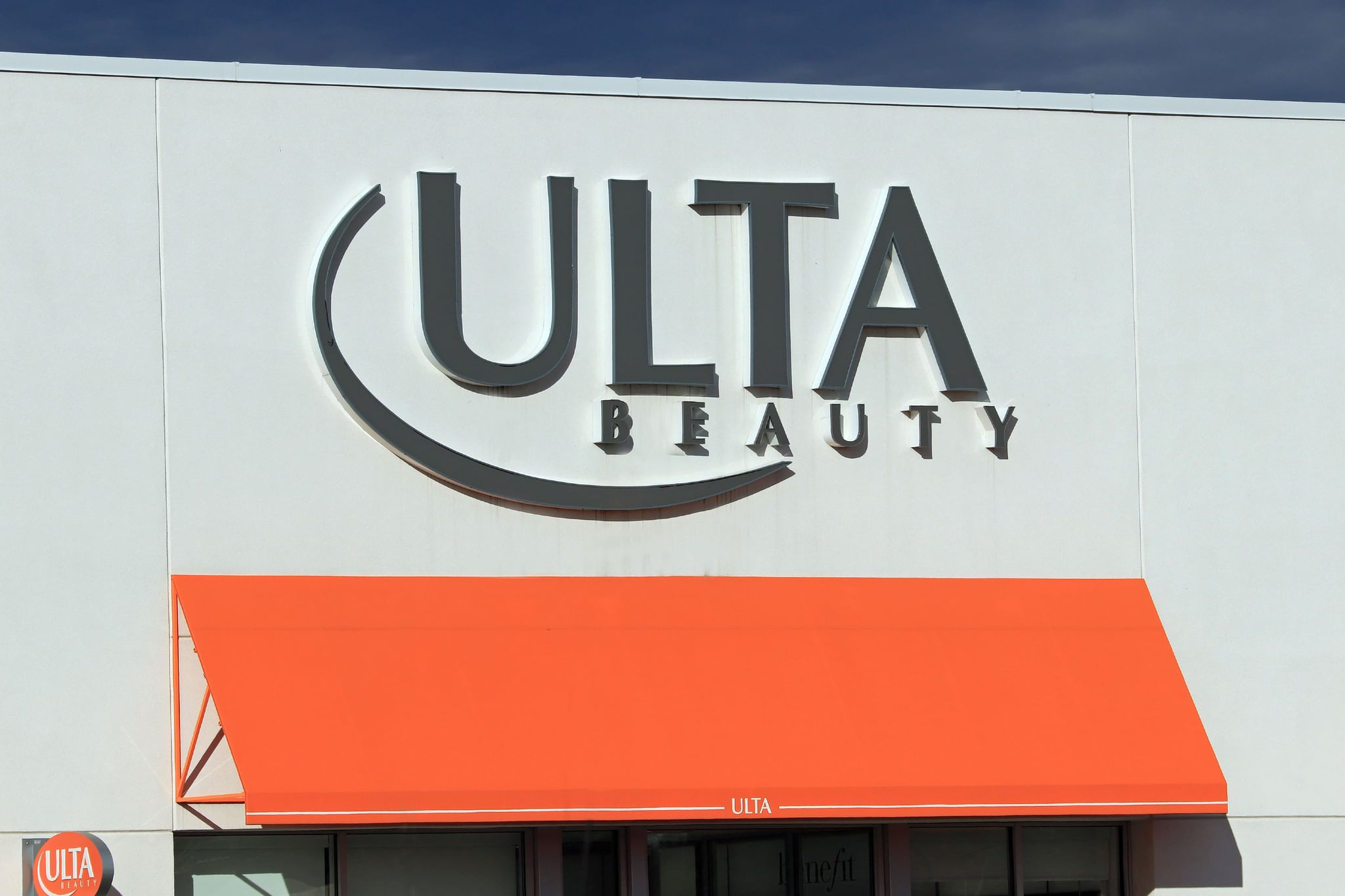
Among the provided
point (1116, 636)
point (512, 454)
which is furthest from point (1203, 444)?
point (512, 454)

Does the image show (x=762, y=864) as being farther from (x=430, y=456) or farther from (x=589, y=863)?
(x=430, y=456)

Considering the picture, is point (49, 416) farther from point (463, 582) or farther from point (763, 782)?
point (763, 782)

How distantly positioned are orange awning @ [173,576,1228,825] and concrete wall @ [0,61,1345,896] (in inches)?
15.3

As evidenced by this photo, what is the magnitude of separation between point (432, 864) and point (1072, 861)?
5.16 meters

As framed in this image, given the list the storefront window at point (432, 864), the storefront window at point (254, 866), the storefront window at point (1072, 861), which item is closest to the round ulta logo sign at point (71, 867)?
the storefront window at point (254, 866)

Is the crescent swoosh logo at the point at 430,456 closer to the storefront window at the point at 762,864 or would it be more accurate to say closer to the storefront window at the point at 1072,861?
the storefront window at the point at 762,864

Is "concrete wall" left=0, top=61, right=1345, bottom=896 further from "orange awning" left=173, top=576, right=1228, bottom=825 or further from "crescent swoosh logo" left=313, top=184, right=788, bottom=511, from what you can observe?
"orange awning" left=173, top=576, right=1228, bottom=825

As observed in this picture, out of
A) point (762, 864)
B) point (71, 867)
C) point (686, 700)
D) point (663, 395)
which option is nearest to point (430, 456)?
point (663, 395)

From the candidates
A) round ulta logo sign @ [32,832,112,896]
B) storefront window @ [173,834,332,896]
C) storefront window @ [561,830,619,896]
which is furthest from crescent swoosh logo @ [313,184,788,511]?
round ulta logo sign @ [32,832,112,896]

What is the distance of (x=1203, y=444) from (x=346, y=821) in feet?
25.0

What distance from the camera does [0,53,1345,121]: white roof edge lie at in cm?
1318

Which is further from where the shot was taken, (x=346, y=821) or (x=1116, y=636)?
(x=1116, y=636)

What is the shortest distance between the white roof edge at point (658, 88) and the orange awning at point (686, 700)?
3825 millimetres

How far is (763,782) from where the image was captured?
40.5 feet
